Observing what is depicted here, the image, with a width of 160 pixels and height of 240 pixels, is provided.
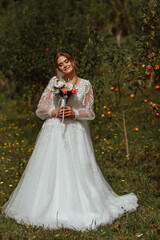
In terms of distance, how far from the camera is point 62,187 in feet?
13.5

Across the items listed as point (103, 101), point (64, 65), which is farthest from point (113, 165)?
point (64, 65)

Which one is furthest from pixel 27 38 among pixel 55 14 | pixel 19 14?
pixel 55 14

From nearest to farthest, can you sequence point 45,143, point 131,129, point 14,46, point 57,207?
point 57,207 < point 45,143 < point 131,129 < point 14,46

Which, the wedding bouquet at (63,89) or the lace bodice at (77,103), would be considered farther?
the lace bodice at (77,103)

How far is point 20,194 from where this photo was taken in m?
4.39

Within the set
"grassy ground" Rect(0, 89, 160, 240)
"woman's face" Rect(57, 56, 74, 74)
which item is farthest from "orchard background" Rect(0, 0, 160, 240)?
"woman's face" Rect(57, 56, 74, 74)

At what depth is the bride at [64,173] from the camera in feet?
13.3

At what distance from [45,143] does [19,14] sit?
23.9 feet

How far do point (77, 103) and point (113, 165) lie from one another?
97.5 inches

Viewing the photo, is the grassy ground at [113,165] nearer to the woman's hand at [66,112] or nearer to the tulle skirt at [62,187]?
the tulle skirt at [62,187]

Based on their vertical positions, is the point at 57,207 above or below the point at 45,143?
below

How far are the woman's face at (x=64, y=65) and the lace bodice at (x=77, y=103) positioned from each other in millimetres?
224

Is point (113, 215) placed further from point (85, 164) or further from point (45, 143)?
point (45, 143)

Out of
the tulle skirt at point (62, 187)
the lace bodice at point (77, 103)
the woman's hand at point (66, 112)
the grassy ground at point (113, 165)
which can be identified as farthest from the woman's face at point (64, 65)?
the grassy ground at point (113, 165)
